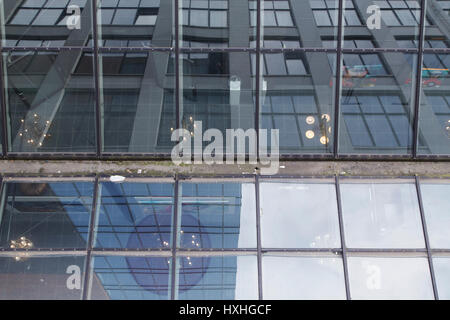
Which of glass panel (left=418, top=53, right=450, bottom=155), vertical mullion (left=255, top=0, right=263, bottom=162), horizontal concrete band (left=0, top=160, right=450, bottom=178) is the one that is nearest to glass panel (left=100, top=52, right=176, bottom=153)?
A: horizontal concrete band (left=0, top=160, right=450, bottom=178)

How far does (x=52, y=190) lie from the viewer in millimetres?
12711

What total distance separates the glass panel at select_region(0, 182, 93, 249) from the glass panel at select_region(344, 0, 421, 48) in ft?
30.0

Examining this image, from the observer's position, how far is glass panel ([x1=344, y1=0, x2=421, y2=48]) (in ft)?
42.0

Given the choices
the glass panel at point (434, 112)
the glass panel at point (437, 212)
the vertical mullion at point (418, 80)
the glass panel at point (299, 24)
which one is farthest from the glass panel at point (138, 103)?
the glass panel at point (437, 212)

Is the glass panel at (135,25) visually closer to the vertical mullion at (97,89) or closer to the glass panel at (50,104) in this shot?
the vertical mullion at (97,89)

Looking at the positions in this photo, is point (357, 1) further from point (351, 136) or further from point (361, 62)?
point (351, 136)

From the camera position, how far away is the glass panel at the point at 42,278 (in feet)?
37.4

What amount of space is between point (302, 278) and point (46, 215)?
7437 millimetres

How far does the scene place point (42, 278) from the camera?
38.1 feet

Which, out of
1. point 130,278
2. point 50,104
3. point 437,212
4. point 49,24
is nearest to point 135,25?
point 49,24

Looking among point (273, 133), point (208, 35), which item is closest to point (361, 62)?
point (273, 133)

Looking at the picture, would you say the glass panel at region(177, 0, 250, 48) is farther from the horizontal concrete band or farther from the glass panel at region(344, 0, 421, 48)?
the horizontal concrete band

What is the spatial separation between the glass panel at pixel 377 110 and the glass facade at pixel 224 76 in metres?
0.03
